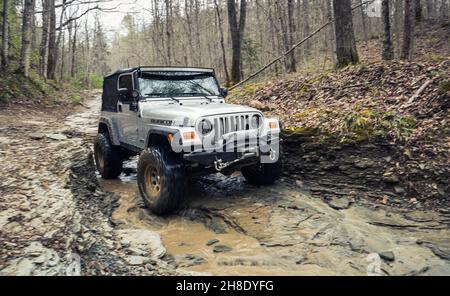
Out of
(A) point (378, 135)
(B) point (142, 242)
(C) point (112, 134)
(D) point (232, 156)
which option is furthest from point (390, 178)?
(C) point (112, 134)

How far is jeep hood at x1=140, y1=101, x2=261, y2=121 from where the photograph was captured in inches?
203

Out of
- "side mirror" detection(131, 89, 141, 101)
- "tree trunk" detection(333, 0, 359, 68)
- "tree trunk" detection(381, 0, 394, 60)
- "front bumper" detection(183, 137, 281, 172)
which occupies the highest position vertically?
"tree trunk" detection(381, 0, 394, 60)

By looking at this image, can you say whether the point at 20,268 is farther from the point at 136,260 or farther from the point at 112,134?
the point at 112,134

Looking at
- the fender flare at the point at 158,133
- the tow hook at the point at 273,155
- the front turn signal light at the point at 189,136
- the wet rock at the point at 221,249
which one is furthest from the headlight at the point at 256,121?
the wet rock at the point at 221,249

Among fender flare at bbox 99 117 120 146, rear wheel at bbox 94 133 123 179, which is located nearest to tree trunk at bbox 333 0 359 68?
fender flare at bbox 99 117 120 146

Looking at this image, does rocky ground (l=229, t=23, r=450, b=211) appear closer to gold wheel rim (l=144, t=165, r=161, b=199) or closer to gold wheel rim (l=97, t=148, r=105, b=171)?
gold wheel rim (l=144, t=165, r=161, b=199)

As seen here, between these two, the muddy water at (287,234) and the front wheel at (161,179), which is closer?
the muddy water at (287,234)

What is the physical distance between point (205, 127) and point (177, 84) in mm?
1704

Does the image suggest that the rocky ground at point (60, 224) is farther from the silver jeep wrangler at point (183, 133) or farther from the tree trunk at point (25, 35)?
the tree trunk at point (25, 35)

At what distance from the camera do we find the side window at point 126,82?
6.46 m

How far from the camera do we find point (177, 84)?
21.4 feet

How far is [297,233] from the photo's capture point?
4570 mm
